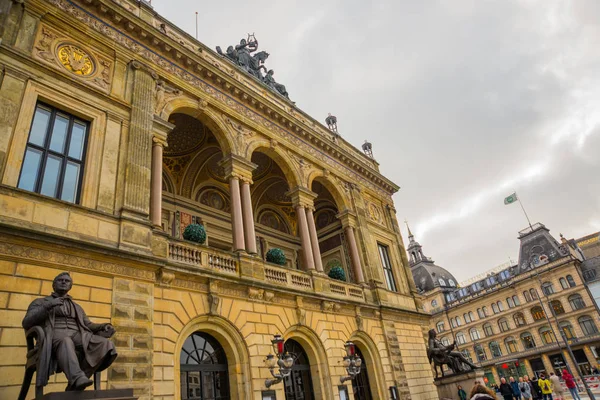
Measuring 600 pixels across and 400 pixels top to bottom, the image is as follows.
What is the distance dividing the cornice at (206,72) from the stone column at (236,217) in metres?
3.26

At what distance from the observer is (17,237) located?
7.96m

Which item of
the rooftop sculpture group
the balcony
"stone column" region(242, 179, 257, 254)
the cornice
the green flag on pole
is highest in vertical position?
the green flag on pole

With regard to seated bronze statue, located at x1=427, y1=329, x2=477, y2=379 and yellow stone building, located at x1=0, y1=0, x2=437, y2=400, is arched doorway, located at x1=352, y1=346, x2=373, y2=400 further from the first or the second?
seated bronze statue, located at x1=427, y1=329, x2=477, y2=379

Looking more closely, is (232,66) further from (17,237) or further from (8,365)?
(8,365)

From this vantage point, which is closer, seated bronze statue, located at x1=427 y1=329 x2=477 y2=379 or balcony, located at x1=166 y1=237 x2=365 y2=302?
balcony, located at x1=166 y1=237 x2=365 y2=302

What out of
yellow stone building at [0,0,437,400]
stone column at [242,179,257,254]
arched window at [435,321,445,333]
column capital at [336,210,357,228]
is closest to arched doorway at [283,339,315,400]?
yellow stone building at [0,0,437,400]

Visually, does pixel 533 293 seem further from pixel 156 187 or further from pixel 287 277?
pixel 156 187

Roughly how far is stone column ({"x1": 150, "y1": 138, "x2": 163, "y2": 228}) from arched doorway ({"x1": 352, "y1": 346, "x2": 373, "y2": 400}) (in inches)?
388

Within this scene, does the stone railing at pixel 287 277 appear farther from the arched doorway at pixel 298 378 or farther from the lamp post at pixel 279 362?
the lamp post at pixel 279 362

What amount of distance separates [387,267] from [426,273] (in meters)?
53.0

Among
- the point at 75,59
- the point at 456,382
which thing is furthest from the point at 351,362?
the point at 75,59

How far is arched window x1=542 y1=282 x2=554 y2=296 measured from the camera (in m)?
51.2

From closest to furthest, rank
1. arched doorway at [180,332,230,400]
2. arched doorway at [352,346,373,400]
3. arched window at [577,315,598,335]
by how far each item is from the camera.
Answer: arched doorway at [180,332,230,400] < arched doorway at [352,346,373,400] < arched window at [577,315,598,335]

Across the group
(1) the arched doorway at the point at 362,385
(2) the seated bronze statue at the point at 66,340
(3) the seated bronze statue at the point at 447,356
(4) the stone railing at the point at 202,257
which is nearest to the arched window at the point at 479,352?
(3) the seated bronze statue at the point at 447,356
